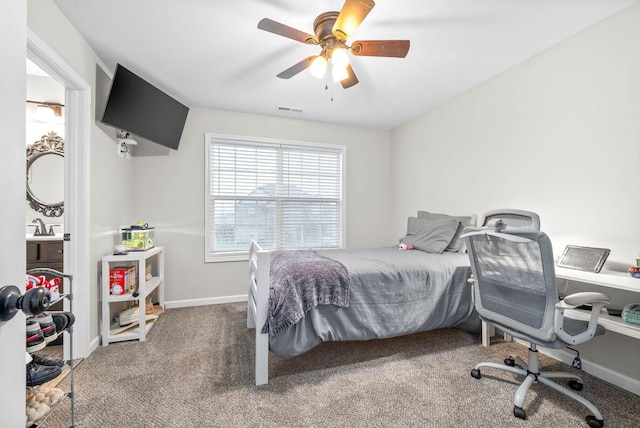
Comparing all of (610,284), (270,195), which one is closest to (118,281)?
(270,195)

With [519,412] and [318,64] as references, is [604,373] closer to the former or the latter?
[519,412]

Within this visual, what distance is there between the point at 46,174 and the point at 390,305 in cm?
361

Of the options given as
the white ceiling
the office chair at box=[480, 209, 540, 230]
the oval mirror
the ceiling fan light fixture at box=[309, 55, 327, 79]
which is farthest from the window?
the office chair at box=[480, 209, 540, 230]

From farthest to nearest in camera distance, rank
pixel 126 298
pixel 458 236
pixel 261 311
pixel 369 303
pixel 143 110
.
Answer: pixel 458 236 → pixel 143 110 → pixel 126 298 → pixel 369 303 → pixel 261 311

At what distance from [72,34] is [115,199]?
1.37 metres

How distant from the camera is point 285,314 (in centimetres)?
180

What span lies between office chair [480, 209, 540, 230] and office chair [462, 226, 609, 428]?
515 mm

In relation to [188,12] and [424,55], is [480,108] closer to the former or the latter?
[424,55]

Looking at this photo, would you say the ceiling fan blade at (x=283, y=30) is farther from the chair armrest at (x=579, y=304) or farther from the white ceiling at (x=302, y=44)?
the chair armrest at (x=579, y=304)

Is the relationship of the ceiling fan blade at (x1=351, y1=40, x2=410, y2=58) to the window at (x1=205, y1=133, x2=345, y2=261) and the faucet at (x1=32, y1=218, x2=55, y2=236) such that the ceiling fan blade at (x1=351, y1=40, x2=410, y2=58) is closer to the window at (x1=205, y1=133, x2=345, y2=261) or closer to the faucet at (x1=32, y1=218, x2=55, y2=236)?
the window at (x1=205, y1=133, x2=345, y2=261)

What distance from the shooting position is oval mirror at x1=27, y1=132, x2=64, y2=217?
2875 millimetres

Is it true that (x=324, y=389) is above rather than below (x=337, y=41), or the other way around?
below

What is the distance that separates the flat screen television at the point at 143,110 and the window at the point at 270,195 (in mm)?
460

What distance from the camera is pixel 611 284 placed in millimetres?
1562
